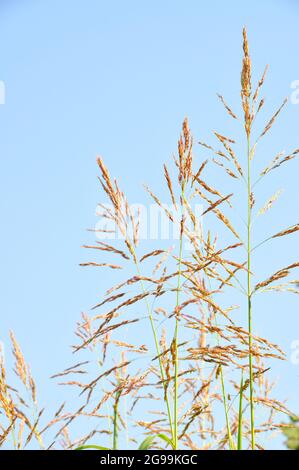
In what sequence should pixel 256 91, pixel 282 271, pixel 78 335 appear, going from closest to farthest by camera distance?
pixel 282 271 → pixel 256 91 → pixel 78 335

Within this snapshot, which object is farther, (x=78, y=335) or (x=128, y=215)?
(x=78, y=335)

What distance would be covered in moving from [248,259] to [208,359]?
0.86 feet

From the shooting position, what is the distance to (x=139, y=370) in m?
1.71

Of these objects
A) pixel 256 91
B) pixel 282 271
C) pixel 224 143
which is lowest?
pixel 282 271

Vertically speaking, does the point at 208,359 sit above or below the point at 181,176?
below

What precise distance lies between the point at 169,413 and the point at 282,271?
441mm
